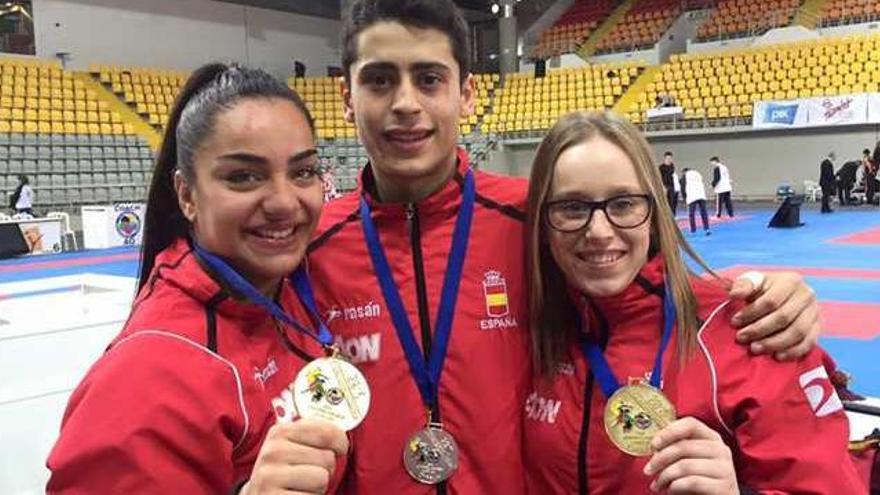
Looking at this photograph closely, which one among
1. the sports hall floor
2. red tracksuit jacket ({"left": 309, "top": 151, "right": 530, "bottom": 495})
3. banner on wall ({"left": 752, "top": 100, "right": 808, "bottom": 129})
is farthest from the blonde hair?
banner on wall ({"left": 752, "top": 100, "right": 808, "bottom": 129})

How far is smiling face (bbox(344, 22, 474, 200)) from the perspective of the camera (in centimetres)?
210

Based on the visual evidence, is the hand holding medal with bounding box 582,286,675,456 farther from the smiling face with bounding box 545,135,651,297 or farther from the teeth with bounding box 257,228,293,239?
the teeth with bounding box 257,228,293,239

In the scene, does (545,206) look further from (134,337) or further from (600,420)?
(134,337)

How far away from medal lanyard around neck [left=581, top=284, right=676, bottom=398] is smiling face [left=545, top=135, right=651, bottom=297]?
112 mm

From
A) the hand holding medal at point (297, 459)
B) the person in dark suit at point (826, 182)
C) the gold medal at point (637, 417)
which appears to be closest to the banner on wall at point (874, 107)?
the person in dark suit at point (826, 182)

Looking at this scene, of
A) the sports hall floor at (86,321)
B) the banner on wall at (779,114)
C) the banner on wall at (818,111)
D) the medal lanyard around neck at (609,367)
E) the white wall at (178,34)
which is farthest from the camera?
the white wall at (178,34)

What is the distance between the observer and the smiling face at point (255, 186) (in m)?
1.62

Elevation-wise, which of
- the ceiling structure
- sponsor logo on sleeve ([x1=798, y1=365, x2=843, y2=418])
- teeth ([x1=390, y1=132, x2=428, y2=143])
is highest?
the ceiling structure

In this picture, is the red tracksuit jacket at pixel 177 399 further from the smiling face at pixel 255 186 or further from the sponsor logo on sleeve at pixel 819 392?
the sponsor logo on sleeve at pixel 819 392

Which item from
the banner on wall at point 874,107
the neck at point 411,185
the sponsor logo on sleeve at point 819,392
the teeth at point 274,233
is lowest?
the sponsor logo on sleeve at point 819,392

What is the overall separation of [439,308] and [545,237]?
0.33m

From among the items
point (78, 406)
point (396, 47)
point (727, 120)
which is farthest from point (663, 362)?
point (727, 120)

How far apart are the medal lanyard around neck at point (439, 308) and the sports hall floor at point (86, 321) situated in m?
1.86

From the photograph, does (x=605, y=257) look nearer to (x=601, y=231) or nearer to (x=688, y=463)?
(x=601, y=231)
